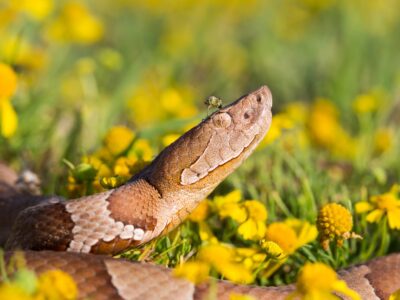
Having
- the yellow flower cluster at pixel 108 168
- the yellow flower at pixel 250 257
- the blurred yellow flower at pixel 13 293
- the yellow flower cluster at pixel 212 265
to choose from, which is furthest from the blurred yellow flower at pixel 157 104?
the blurred yellow flower at pixel 13 293

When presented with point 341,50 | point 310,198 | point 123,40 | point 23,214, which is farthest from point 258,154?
point 123,40

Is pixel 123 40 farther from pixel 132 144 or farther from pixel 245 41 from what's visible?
pixel 132 144

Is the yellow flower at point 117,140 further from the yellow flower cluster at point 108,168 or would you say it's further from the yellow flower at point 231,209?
the yellow flower at point 231,209

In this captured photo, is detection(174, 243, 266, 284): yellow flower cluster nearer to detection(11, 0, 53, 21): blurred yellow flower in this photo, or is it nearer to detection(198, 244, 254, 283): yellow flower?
detection(198, 244, 254, 283): yellow flower

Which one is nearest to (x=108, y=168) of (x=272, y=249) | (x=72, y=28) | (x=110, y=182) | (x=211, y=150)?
(x=110, y=182)

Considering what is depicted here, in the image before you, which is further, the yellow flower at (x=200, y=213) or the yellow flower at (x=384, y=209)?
the yellow flower at (x=200, y=213)

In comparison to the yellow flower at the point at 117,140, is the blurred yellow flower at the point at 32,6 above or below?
above
